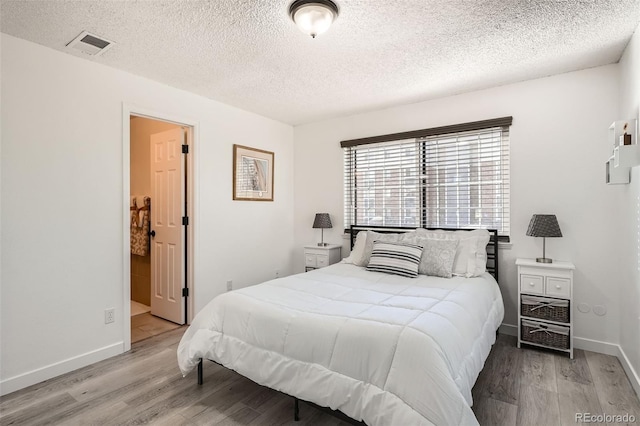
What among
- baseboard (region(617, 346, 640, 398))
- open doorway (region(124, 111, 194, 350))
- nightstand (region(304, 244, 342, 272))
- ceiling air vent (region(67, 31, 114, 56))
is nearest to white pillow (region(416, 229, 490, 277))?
baseboard (region(617, 346, 640, 398))

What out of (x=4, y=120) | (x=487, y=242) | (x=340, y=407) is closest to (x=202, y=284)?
(x=4, y=120)

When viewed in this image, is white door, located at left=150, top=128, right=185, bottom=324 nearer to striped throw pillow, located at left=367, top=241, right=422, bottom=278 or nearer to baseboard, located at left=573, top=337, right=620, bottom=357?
striped throw pillow, located at left=367, top=241, right=422, bottom=278

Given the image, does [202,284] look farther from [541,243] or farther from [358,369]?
[541,243]

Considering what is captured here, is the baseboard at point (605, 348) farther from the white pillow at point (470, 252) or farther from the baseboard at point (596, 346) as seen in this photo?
the white pillow at point (470, 252)

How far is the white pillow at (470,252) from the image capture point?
2951 millimetres

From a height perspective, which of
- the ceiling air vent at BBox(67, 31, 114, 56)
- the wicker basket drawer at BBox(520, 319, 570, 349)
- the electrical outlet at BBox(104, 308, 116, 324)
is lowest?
the wicker basket drawer at BBox(520, 319, 570, 349)

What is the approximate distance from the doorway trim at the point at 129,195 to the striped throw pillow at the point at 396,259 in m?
1.92

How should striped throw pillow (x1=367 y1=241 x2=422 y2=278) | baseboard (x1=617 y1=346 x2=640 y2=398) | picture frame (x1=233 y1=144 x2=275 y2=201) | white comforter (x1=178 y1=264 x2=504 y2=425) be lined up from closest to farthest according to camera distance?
white comforter (x1=178 y1=264 x2=504 y2=425) → baseboard (x1=617 y1=346 x2=640 y2=398) → striped throw pillow (x1=367 y1=241 x2=422 y2=278) → picture frame (x1=233 y1=144 x2=275 y2=201)

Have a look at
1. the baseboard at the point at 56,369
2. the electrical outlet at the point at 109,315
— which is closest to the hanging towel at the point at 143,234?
the electrical outlet at the point at 109,315

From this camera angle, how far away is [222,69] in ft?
9.52

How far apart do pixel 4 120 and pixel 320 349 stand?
2614mm

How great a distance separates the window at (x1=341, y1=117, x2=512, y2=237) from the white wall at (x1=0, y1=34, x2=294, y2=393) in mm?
2212

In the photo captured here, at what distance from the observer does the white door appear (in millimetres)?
3600

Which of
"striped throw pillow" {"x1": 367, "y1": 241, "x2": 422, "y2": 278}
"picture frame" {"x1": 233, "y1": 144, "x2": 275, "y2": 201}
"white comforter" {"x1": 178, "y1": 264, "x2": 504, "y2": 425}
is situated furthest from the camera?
"picture frame" {"x1": 233, "y1": 144, "x2": 275, "y2": 201}
